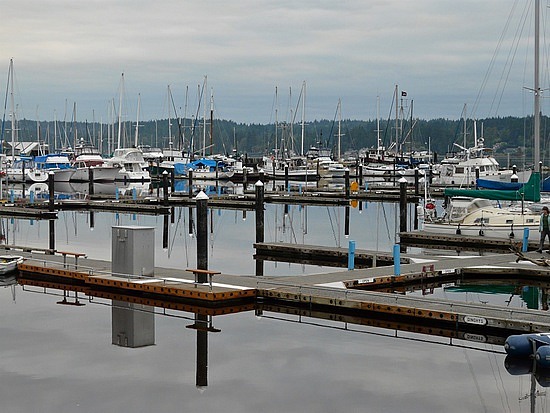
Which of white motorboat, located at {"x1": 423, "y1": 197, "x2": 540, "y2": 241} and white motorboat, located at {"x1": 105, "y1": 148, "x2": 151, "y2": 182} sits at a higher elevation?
white motorboat, located at {"x1": 105, "y1": 148, "x2": 151, "y2": 182}

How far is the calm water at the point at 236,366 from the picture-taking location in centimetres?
1619

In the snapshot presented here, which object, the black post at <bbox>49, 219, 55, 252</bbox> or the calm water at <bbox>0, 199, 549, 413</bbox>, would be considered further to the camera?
the black post at <bbox>49, 219, 55, 252</bbox>

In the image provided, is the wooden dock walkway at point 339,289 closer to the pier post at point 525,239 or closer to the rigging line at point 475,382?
the rigging line at point 475,382

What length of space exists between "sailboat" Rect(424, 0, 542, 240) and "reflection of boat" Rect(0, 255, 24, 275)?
1924 centimetres

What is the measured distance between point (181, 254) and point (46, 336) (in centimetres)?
1688

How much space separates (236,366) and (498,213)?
24.1 m

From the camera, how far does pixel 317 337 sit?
843 inches

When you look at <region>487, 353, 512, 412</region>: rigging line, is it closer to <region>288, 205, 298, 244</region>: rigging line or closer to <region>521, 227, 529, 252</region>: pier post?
<region>521, 227, 529, 252</region>: pier post

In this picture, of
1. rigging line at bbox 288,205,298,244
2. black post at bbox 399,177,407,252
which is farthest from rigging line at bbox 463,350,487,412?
rigging line at bbox 288,205,298,244

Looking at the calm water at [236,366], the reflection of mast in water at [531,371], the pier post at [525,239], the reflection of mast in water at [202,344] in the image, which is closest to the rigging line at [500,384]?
the calm water at [236,366]

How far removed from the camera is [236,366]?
61.8 feet

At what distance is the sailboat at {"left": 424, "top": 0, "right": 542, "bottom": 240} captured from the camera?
39.5m

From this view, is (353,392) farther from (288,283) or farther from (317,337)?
(288,283)

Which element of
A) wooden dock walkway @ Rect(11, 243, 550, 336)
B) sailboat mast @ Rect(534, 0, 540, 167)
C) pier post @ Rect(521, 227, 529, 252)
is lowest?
wooden dock walkway @ Rect(11, 243, 550, 336)
